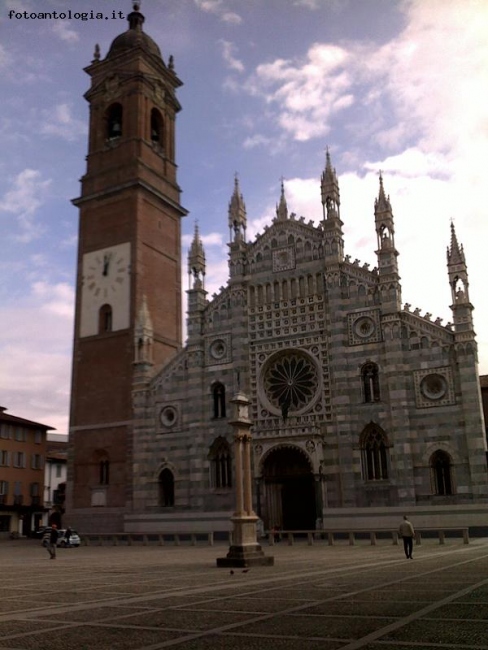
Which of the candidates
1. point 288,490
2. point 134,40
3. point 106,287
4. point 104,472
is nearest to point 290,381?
point 288,490

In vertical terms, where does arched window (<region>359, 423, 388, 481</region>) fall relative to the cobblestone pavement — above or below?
above

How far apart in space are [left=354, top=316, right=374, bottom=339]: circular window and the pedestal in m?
18.6

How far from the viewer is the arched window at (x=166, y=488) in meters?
43.0

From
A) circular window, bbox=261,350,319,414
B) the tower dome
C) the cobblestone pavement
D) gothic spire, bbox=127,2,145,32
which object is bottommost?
the cobblestone pavement

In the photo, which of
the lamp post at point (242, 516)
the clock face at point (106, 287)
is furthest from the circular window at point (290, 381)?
the lamp post at point (242, 516)

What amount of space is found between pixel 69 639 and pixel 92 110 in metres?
49.8

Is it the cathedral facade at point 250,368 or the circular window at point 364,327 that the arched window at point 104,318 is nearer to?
the cathedral facade at point 250,368

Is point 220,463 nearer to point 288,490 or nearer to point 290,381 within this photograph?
point 288,490

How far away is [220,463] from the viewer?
41.8 metres

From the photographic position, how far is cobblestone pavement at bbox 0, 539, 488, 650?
29.8ft

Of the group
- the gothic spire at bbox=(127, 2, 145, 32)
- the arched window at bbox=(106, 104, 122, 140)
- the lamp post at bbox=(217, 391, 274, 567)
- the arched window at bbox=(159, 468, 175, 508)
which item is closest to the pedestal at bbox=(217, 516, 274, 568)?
the lamp post at bbox=(217, 391, 274, 567)

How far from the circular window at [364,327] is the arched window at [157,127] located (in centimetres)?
2387

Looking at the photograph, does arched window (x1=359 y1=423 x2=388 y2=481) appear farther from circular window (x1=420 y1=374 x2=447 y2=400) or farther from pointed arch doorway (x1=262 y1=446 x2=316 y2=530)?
pointed arch doorway (x1=262 y1=446 x2=316 y2=530)

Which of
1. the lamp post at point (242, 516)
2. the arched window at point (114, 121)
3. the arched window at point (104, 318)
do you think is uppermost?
the arched window at point (114, 121)
